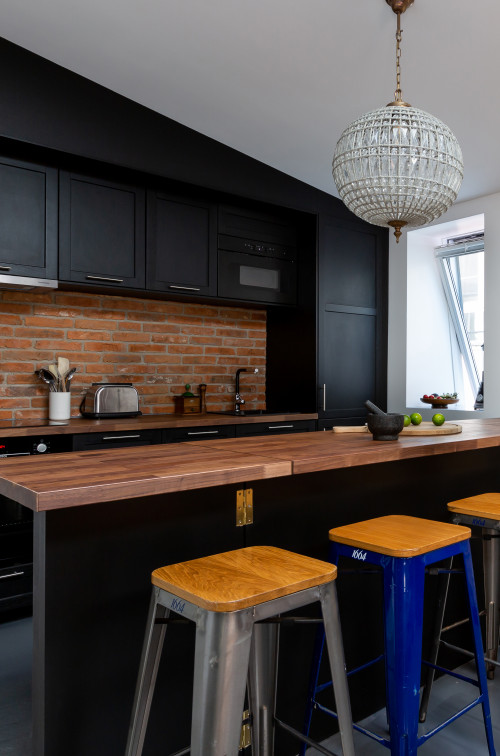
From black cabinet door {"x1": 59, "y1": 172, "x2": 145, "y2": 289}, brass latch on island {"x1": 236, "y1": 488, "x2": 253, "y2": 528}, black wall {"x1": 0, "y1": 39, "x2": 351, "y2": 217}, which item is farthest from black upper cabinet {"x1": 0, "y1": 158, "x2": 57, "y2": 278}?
brass latch on island {"x1": 236, "y1": 488, "x2": 253, "y2": 528}

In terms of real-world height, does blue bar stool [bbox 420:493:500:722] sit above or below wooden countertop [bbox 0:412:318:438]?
below

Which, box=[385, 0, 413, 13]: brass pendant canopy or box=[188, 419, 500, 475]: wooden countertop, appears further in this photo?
box=[385, 0, 413, 13]: brass pendant canopy

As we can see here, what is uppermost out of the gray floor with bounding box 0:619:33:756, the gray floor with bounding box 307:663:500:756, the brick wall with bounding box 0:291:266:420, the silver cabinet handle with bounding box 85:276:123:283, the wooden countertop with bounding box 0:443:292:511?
the silver cabinet handle with bounding box 85:276:123:283

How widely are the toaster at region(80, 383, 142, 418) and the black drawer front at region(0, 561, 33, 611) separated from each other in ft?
3.17

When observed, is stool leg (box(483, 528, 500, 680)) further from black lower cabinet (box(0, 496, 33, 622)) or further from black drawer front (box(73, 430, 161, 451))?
black lower cabinet (box(0, 496, 33, 622))

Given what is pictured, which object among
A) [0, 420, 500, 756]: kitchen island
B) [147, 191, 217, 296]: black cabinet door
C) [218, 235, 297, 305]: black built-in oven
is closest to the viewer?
[0, 420, 500, 756]: kitchen island

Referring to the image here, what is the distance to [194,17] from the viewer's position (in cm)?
273

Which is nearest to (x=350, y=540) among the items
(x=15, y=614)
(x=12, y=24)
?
(x=15, y=614)

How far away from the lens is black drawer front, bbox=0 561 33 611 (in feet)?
9.89

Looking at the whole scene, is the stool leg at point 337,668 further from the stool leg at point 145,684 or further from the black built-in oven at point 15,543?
the black built-in oven at point 15,543

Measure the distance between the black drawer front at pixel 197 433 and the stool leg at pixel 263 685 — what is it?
2.08m

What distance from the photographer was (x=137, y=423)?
348cm

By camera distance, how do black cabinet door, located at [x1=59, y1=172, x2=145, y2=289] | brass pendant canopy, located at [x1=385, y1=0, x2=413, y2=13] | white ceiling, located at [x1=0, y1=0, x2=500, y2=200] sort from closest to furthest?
brass pendant canopy, located at [x1=385, y1=0, x2=413, y2=13]
white ceiling, located at [x1=0, y1=0, x2=500, y2=200]
black cabinet door, located at [x1=59, y1=172, x2=145, y2=289]

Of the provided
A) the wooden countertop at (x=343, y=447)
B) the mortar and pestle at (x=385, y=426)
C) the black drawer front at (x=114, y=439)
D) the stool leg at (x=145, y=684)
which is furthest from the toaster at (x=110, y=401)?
the stool leg at (x=145, y=684)
